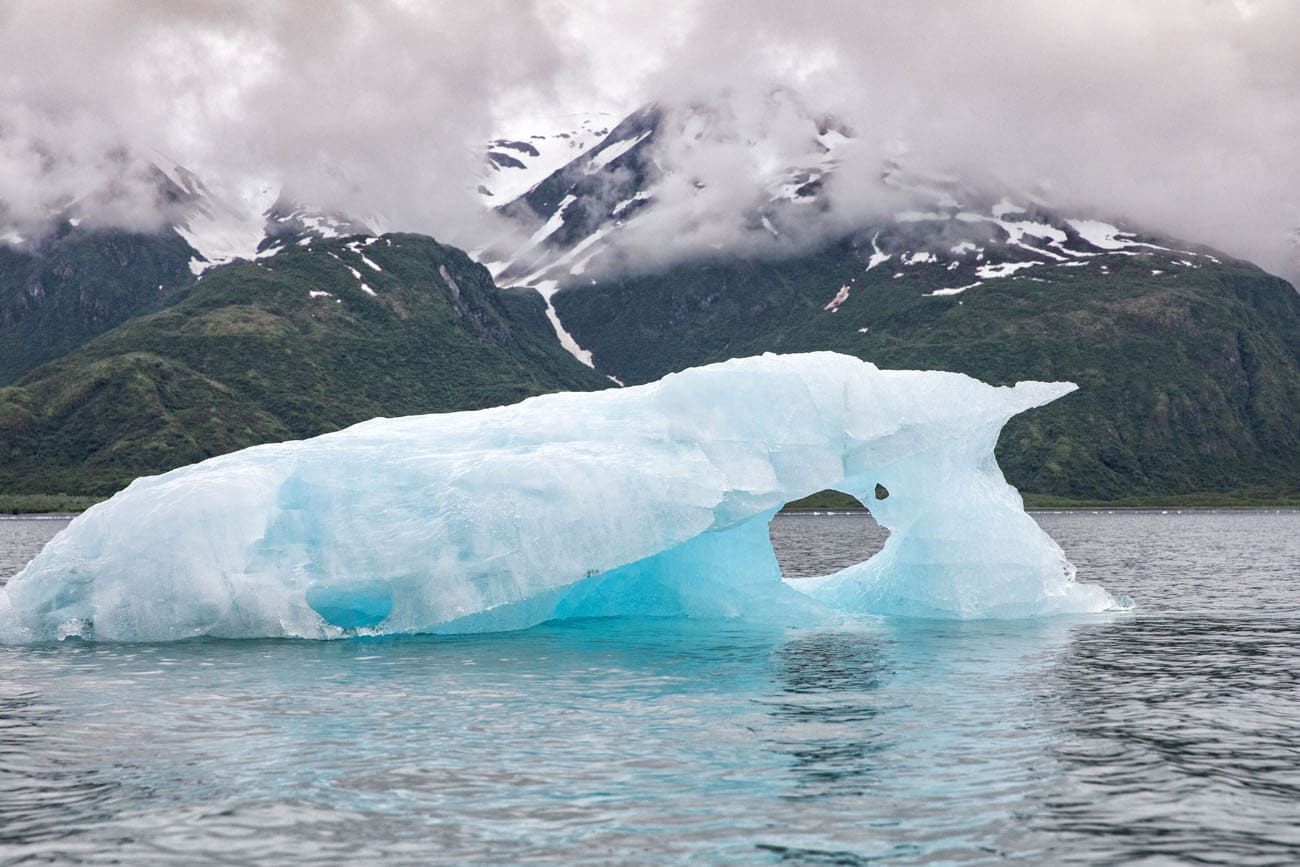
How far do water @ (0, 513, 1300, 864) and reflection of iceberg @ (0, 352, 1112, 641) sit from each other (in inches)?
53.5

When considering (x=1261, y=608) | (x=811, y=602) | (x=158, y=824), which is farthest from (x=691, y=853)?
(x=1261, y=608)

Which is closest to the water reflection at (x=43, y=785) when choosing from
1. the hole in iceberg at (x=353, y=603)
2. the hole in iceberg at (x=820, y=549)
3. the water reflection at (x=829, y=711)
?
the water reflection at (x=829, y=711)

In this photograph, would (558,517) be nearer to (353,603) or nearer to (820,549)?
(353,603)

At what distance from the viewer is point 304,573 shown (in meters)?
25.2

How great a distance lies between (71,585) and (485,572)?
9.35m

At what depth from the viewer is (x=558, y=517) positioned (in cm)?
2534

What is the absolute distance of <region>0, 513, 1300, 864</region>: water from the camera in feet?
36.7

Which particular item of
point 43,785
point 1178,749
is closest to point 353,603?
point 43,785

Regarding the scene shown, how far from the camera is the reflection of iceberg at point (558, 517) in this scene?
989 inches

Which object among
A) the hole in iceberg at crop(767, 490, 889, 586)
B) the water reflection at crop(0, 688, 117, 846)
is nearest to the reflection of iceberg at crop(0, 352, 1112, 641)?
the water reflection at crop(0, 688, 117, 846)

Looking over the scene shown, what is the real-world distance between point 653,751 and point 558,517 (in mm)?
10888

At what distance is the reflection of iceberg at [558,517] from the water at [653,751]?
1358mm

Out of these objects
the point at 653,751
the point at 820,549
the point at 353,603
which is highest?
the point at 353,603

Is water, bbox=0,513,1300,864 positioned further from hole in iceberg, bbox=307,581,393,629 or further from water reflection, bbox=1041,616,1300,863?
hole in iceberg, bbox=307,581,393,629
